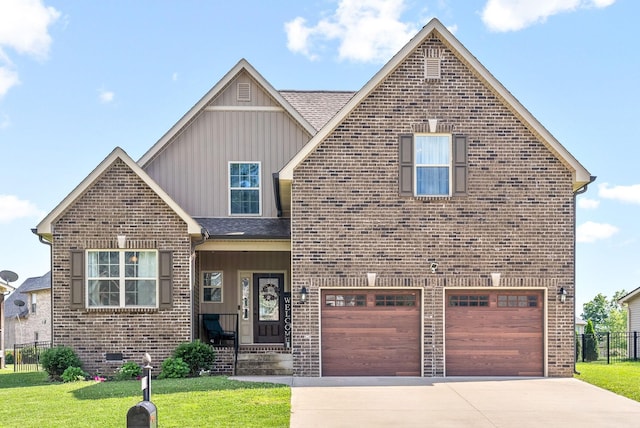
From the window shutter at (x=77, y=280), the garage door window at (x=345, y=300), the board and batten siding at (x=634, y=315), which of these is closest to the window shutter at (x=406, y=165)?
the garage door window at (x=345, y=300)

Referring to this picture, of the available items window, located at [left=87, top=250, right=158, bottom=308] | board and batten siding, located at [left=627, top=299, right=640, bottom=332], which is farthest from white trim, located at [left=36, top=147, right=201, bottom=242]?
board and batten siding, located at [left=627, top=299, right=640, bottom=332]

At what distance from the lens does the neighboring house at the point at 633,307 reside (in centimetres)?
3076

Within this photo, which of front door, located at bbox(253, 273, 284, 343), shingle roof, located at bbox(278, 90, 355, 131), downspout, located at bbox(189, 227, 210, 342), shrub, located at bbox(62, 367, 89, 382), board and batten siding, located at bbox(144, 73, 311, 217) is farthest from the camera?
shingle roof, located at bbox(278, 90, 355, 131)

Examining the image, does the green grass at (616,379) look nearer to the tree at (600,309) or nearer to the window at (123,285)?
the window at (123,285)

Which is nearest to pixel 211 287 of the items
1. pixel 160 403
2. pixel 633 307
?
pixel 160 403

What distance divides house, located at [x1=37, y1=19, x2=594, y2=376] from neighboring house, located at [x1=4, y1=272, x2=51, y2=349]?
28694 millimetres

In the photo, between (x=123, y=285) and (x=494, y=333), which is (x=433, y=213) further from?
(x=123, y=285)

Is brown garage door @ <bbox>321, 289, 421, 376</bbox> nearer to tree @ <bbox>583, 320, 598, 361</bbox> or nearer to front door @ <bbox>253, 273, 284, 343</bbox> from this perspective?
front door @ <bbox>253, 273, 284, 343</bbox>

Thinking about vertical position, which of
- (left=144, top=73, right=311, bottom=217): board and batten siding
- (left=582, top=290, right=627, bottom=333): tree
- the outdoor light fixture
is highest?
(left=144, top=73, right=311, bottom=217): board and batten siding

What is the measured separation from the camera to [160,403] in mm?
11852

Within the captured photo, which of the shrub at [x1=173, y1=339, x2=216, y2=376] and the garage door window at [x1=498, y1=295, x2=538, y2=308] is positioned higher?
the garage door window at [x1=498, y1=295, x2=538, y2=308]

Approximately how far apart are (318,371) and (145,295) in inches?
172

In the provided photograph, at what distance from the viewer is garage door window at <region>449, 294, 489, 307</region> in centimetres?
1602

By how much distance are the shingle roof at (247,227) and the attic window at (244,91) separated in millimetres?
3430
